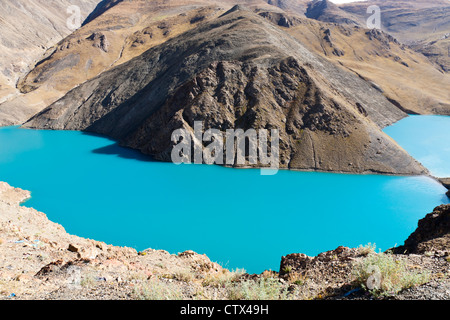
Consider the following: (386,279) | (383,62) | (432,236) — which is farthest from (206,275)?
(383,62)

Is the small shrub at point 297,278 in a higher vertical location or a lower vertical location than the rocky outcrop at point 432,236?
lower

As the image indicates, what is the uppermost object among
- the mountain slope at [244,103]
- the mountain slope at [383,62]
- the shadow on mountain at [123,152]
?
the mountain slope at [383,62]

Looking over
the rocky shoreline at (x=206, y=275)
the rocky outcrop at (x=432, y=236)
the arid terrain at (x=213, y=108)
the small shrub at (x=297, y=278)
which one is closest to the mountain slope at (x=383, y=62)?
the arid terrain at (x=213, y=108)

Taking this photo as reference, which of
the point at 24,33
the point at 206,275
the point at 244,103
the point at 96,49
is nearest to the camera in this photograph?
the point at 206,275

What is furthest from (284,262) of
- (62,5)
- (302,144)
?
(62,5)

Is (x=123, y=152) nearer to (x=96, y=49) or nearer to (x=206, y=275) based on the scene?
(x=206, y=275)

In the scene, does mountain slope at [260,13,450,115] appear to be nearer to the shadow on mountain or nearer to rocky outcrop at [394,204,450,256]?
the shadow on mountain

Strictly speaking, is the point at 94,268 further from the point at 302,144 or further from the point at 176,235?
the point at 302,144

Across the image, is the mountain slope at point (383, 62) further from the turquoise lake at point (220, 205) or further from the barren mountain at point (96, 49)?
the turquoise lake at point (220, 205)

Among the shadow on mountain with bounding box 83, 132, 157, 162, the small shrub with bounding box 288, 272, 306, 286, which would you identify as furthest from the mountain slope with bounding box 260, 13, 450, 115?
the small shrub with bounding box 288, 272, 306, 286
